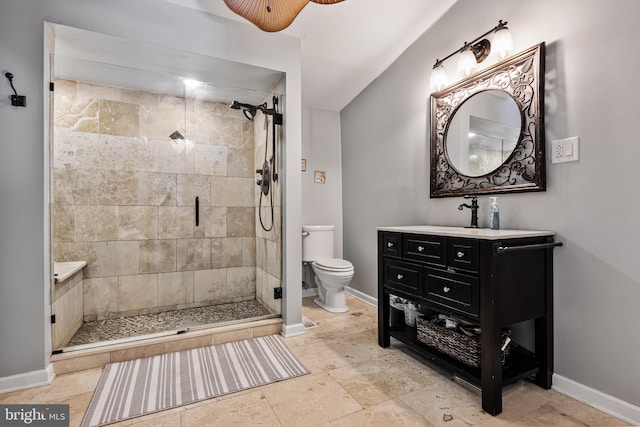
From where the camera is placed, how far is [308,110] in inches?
138

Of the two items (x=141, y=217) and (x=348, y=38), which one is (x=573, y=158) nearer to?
(x=348, y=38)

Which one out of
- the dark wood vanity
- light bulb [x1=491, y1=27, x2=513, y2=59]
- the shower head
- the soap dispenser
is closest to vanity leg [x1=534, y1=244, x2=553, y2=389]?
the dark wood vanity

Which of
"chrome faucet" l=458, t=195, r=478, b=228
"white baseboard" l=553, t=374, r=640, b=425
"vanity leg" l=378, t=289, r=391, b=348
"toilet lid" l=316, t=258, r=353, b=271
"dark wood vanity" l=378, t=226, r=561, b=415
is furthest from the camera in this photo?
"toilet lid" l=316, t=258, r=353, b=271

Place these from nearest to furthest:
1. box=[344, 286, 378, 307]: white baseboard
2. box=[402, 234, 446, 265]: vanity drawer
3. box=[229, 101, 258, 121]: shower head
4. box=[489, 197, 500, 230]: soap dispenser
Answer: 1. box=[402, 234, 446, 265]: vanity drawer
2. box=[489, 197, 500, 230]: soap dispenser
3. box=[229, 101, 258, 121]: shower head
4. box=[344, 286, 378, 307]: white baseboard

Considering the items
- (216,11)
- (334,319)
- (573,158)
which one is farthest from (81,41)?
(573,158)

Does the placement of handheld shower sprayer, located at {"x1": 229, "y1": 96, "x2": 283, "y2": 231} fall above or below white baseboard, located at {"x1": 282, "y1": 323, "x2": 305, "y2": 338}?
above

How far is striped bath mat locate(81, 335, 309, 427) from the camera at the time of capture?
5.05 ft

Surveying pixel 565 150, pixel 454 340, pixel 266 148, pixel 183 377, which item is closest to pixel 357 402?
pixel 454 340

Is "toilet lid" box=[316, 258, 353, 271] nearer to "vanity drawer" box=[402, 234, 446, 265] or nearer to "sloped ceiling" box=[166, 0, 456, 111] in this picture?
"vanity drawer" box=[402, 234, 446, 265]

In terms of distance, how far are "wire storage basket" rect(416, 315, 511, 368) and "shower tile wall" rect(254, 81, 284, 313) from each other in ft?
3.47

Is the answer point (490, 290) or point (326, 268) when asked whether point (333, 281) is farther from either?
point (490, 290)

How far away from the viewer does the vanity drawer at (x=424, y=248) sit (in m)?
1.77

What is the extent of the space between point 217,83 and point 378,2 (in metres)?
1.45

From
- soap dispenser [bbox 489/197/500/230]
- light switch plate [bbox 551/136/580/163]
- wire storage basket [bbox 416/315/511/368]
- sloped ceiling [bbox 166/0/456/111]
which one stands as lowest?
wire storage basket [bbox 416/315/511/368]
